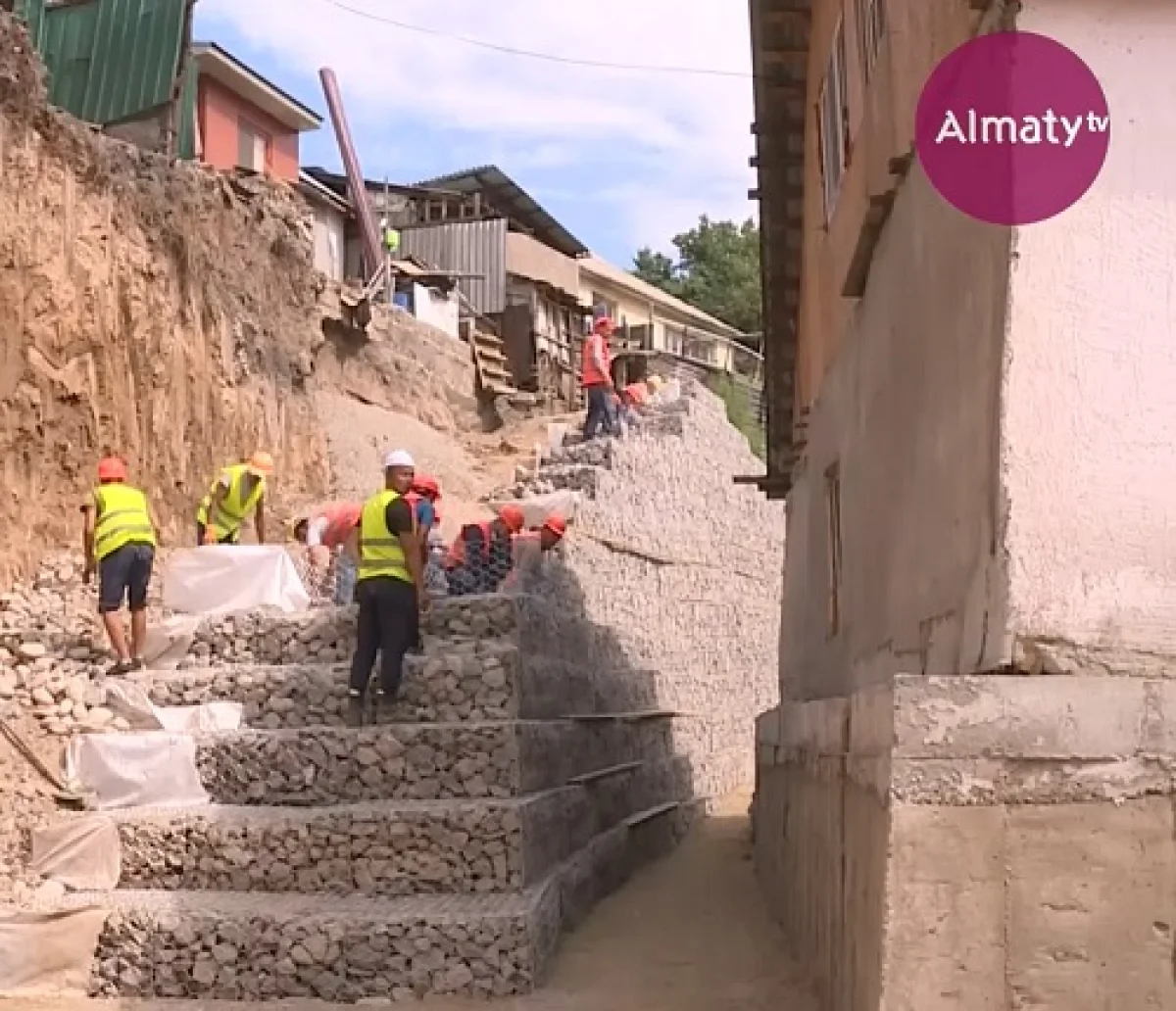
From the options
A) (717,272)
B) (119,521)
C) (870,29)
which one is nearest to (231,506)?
(119,521)

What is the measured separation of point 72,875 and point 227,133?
20.5m

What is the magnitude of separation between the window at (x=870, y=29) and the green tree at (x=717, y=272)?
3752 centimetres

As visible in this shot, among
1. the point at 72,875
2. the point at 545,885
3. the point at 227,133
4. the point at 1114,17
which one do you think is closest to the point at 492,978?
the point at 545,885

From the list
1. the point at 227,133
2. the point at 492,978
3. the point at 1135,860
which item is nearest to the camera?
the point at 1135,860

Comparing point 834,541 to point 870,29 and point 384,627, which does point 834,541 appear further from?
point 870,29

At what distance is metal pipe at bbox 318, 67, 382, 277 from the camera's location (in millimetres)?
29906

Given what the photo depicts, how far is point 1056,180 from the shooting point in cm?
452

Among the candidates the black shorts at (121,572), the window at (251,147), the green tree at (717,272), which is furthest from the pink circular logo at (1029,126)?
the green tree at (717,272)

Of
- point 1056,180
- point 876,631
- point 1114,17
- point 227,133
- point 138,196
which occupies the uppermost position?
point 227,133

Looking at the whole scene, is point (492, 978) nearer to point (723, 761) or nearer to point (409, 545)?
point (409, 545)

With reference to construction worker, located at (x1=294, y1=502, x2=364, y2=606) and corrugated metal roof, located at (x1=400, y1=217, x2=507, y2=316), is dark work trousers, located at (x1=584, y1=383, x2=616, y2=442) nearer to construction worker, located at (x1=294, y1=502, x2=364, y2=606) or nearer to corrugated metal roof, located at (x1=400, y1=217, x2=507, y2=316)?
construction worker, located at (x1=294, y1=502, x2=364, y2=606)

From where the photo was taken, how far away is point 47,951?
7430 millimetres

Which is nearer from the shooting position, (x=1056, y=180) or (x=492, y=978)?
(x=1056, y=180)

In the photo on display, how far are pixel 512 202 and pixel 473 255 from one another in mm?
3345
